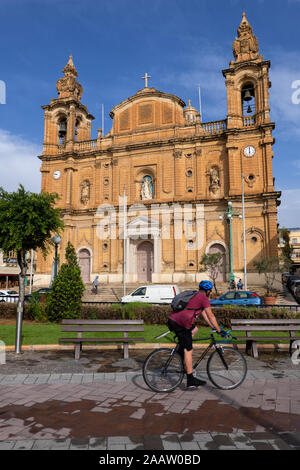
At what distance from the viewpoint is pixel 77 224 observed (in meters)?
33.7

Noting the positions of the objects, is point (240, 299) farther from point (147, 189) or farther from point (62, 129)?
point (62, 129)

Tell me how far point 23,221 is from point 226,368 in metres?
13.0

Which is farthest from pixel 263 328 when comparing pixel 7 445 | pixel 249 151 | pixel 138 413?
pixel 249 151

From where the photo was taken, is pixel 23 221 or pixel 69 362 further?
pixel 23 221

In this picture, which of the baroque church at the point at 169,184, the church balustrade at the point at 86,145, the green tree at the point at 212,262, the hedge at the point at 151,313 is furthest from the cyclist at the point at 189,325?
the church balustrade at the point at 86,145

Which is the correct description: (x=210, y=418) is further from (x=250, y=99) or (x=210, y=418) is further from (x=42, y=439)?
(x=250, y=99)

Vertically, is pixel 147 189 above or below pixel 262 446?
above

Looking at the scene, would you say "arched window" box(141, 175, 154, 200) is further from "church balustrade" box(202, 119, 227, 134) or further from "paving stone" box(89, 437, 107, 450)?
"paving stone" box(89, 437, 107, 450)

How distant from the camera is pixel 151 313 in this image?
1270 cm

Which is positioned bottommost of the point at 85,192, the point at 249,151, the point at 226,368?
the point at 226,368

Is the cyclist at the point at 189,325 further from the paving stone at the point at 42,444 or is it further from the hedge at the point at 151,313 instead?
the hedge at the point at 151,313
